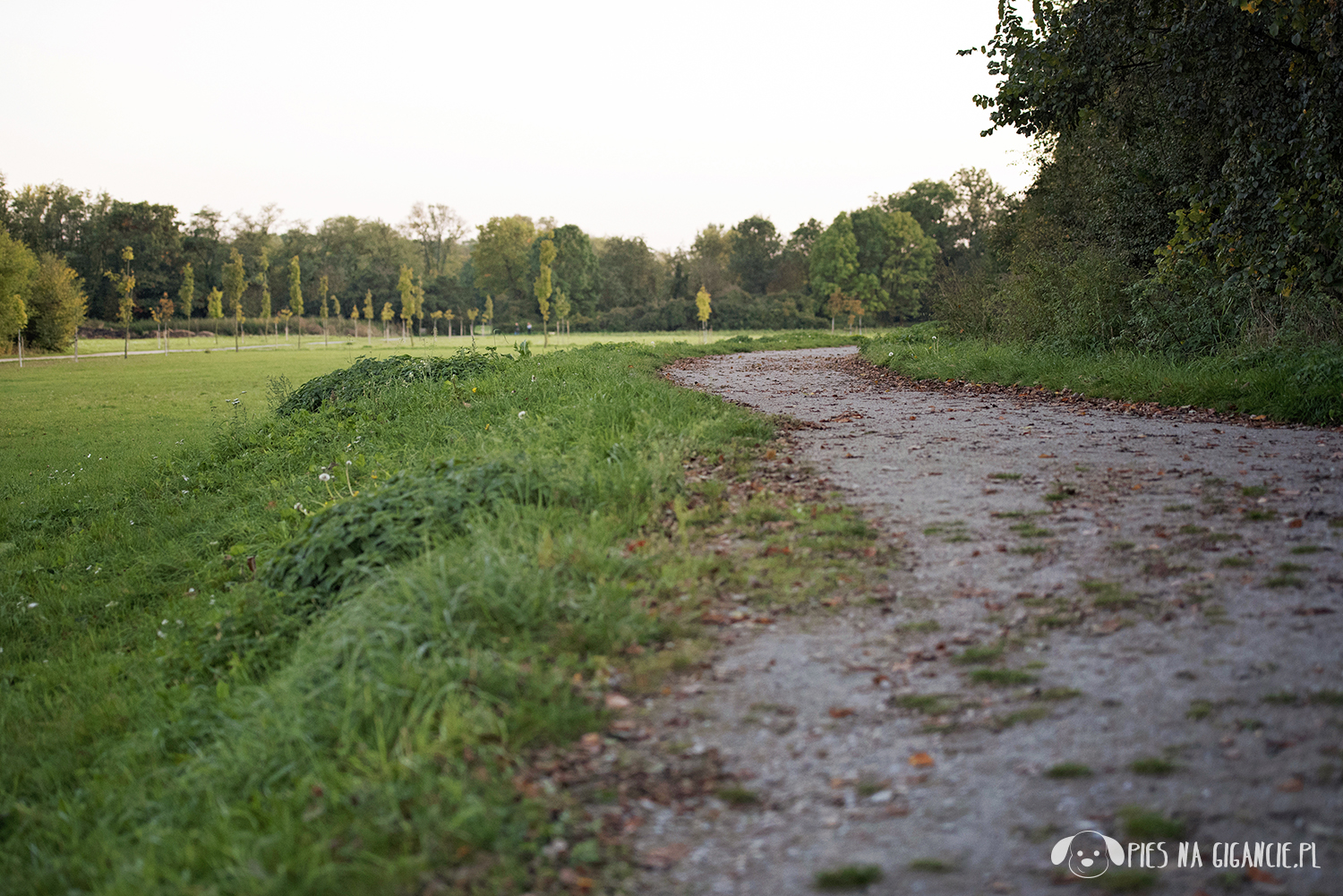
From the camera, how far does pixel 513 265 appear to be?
90.3 meters

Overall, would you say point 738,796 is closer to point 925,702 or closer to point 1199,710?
point 925,702

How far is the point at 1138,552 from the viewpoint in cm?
478

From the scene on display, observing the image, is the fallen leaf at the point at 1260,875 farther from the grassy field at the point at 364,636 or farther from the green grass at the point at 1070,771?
the grassy field at the point at 364,636

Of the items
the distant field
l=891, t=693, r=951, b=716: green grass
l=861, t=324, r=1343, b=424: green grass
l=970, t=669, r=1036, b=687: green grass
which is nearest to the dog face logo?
l=891, t=693, r=951, b=716: green grass

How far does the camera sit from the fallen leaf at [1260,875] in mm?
2471

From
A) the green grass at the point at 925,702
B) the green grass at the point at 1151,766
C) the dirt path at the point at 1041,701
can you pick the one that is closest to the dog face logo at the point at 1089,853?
the dirt path at the point at 1041,701

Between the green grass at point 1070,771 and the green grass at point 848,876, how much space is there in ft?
2.64

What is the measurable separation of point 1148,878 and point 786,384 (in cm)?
1248

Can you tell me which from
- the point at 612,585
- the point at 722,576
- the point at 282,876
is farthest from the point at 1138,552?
the point at 282,876

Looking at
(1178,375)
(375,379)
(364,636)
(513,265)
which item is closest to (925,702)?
(364,636)

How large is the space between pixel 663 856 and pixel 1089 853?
4.33 ft

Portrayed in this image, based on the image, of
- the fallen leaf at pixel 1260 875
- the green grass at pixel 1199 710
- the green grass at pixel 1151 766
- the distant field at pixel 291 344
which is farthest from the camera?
the distant field at pixel 291 344

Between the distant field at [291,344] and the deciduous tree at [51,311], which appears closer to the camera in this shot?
the deciduous tree at [51,311]

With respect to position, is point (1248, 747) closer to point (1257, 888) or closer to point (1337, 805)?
point (1337, 805)
